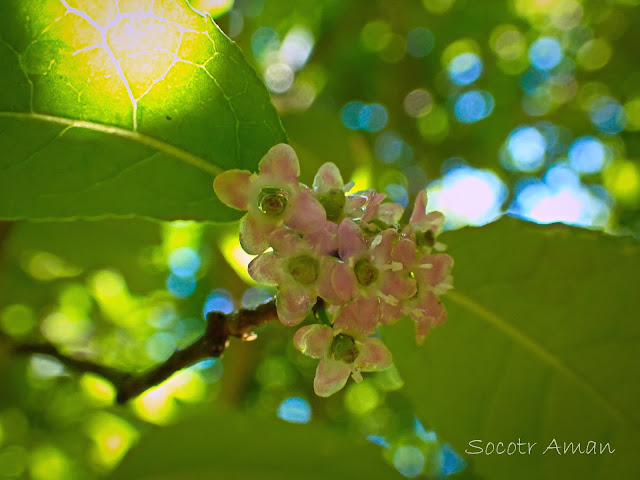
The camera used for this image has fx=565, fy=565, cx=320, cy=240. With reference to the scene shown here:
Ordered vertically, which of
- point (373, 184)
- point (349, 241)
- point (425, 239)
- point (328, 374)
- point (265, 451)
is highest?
point (373, 184)

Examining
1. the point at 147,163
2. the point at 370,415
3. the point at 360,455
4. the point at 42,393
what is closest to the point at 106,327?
the point at 42,393

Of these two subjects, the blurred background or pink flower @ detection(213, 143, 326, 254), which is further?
the blurred background

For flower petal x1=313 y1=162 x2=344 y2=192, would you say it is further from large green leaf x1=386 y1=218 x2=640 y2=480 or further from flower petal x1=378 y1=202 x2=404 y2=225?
large green leaf x1=386 y1=218 x2=640 y2=480

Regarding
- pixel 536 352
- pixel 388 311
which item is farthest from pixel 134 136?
pixel 536 352

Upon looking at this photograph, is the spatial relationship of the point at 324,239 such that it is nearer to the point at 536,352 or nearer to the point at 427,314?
the point at 427,314

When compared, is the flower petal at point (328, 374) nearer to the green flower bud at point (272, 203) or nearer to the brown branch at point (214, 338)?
the brown branch at point (214, 338)

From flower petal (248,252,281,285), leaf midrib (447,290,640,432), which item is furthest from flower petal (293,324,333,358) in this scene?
leaf midrib (447,290,640,432)

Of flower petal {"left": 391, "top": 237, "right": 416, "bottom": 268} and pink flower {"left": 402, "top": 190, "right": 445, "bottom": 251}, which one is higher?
pink flower {"left": 402, "top": 190, "right": 445, "bottom": 251}
